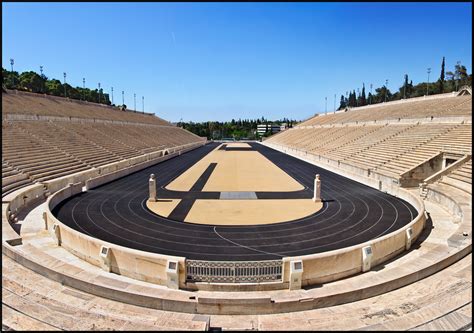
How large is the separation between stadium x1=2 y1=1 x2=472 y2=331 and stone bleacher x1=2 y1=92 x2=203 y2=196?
10.5 inches

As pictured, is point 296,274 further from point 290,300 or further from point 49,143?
point 49,143

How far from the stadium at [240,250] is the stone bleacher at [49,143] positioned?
0.27 m

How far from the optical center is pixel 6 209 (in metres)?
14.3

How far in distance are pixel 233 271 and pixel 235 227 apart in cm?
523

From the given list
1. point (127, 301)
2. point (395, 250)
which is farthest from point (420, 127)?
point (127, 301)

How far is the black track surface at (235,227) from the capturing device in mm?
11328

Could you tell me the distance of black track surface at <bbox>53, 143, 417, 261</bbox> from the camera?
11328 mm

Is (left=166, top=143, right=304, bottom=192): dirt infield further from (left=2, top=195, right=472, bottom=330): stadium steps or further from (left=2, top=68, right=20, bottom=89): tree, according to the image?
(left=2, top=68, right=20, bottom=89): tree

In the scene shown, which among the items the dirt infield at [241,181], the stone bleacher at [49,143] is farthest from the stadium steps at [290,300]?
the dirt infield at [241,181]

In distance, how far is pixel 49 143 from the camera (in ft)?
98.7

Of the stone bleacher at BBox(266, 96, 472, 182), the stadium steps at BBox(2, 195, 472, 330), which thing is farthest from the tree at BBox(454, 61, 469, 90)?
the stadium steps at BBox(2, 195, 472, 330)

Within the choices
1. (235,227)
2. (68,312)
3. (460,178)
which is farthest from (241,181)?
(68,312)

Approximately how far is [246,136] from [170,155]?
9847cm

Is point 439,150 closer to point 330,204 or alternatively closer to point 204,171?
point 330,204
